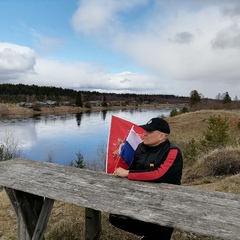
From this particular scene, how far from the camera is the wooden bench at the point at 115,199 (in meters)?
1.87

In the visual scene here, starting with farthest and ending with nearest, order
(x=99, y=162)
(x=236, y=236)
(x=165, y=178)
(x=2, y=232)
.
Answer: (x=99, y=162) → (x=2, y=232) → (x=165, y=178) → (x=236, y=236)

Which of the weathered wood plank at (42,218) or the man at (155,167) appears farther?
the weathered wood plank at (42,218)

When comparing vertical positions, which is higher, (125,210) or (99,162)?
(125,210)

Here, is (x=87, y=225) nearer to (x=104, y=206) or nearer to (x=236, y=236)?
(x=104, y=206)

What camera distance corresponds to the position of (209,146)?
12.7 m

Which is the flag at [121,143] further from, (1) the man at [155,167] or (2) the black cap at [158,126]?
(2) the black cap at [158,126]

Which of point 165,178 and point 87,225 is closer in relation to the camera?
point 165,178

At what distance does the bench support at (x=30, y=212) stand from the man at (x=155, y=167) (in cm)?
72

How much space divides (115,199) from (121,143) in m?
0.93

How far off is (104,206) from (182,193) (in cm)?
68

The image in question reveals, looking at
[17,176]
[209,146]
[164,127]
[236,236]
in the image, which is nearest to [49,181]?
[17,176]

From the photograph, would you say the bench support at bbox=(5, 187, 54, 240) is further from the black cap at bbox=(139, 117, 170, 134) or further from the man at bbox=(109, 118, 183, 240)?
the black cap at bbox=(139, 117, 170, 134)

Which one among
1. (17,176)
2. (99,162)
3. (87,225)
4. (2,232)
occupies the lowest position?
(99,162)

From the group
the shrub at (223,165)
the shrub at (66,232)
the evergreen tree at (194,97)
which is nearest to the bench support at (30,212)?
the shrub at (66,232)
